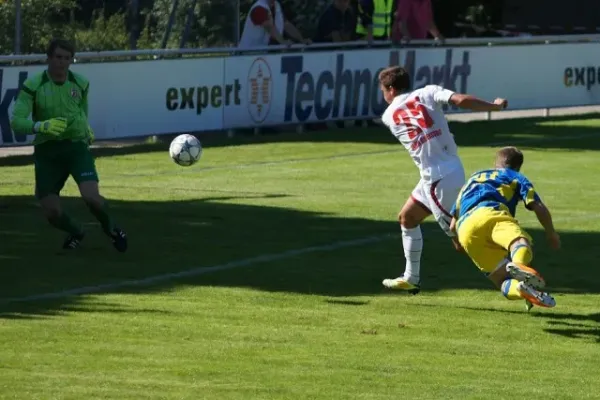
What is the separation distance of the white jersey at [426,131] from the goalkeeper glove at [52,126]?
313cm

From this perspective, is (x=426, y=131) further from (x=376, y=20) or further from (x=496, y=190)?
(x=376, y=20)

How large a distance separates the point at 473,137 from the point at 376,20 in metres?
3.12

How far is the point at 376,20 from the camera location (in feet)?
88.6

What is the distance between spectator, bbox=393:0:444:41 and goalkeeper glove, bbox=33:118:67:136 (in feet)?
47.4

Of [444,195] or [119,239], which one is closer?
[444,195]

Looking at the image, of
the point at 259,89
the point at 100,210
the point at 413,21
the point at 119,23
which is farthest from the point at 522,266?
the point at 119,23

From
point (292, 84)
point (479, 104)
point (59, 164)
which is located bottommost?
point (292, 84)

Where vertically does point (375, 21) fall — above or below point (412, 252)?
above

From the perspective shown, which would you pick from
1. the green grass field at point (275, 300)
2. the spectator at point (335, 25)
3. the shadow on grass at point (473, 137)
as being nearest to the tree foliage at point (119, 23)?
the spectator at point (335, 25)

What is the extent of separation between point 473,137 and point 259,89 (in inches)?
142

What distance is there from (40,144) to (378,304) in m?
3.80

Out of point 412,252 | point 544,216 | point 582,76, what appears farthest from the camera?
point 582,76

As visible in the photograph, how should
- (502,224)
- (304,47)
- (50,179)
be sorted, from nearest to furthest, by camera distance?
(502,224)
(50,179)
(304,47)

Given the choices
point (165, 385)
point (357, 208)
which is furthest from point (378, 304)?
point (357, 208)
